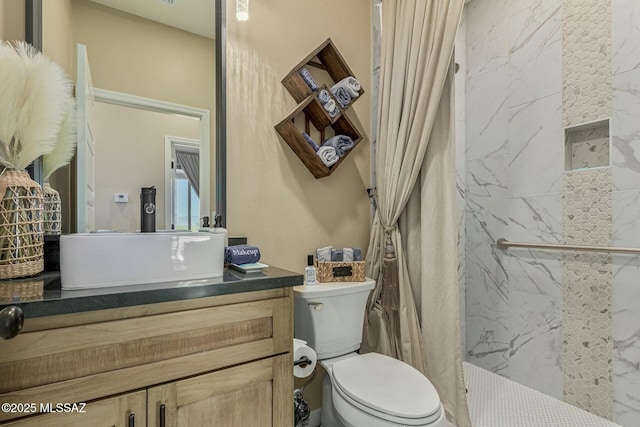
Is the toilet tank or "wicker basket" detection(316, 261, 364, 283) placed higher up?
"wicker basket" detection(316, 261, 364, 283)

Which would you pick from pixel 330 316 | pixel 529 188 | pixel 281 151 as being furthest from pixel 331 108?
pixel 529 188

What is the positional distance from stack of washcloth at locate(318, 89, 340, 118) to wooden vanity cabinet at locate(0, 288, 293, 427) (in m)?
1.02

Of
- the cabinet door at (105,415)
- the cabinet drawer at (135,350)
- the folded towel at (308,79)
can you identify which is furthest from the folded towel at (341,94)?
the cabinet door at (105,415)

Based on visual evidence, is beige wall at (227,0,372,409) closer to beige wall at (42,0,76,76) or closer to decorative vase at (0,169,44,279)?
beige wall at (42,0,76,76)

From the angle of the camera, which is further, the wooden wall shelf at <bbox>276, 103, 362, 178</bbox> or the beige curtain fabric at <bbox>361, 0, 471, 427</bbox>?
the wooden wall shelf at <bbox>276, 103, 362, 178</bbox>

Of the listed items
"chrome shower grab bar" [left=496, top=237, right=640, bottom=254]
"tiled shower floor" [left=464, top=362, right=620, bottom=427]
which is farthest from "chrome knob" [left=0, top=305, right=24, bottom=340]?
"chrome shower grab bar" [left=496, top=237, right=640, bottom=254]

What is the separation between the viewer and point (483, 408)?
5.85 feet

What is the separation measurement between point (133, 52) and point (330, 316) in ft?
4.53

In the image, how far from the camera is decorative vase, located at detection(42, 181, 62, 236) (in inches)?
44.4

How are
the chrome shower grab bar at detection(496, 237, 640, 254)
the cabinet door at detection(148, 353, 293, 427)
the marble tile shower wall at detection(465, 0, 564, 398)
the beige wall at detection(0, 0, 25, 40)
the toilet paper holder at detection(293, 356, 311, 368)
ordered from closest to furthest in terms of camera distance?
the cabinet door at detection(148, 353, 293, 427) → the beige wall at detection(0, 0, 25, 40) → the toilet paper holder at detection(293, 356, 311, 368) → the chrome shower grab bar at detection(496, 237, 640, 254) → the marble tile shower wall at detection(465, 0, 564, 398)

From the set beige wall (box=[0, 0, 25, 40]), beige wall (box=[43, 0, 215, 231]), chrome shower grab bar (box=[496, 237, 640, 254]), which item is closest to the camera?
beige wall (box=[0, 0, 25, 40])

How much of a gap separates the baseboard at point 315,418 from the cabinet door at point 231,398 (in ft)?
2.54

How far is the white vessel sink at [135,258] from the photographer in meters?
0.85

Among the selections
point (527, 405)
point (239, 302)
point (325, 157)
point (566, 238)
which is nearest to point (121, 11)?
point (325, 157)
